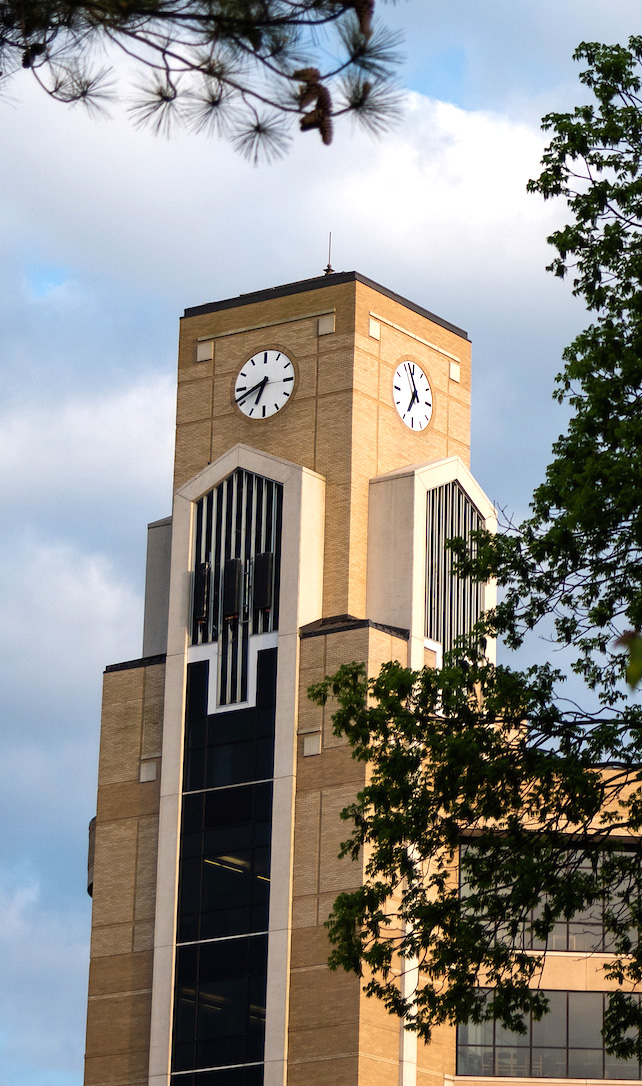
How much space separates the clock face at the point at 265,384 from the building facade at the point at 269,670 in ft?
0.19

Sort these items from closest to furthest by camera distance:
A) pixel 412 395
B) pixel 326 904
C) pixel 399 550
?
pixel 326 904 → pixel 399 550 → pixel 412 395

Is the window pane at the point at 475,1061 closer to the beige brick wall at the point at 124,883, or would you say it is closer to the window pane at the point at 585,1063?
the window pane at the point at 585,1063

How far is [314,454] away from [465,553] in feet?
73.3

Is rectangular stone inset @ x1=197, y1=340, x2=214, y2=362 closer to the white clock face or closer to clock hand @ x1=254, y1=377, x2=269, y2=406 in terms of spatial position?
clock hand @ x1=254, y1=377, x2=269, y2=406

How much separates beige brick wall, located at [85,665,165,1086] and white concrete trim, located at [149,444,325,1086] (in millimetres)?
Answer: 634

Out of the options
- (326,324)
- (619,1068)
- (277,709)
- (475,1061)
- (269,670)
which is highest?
(326,324)

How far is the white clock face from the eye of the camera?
5306 cm

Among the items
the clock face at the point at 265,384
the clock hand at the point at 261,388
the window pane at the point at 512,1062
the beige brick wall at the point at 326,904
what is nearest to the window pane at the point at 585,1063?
the window pane at the point at 512,1062

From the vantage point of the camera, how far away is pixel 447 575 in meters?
51.8

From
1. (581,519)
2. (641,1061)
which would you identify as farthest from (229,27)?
(641,1061)

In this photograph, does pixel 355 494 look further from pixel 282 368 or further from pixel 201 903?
pixel 201 903

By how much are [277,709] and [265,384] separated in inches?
359

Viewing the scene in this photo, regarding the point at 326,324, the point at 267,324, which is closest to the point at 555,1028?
the point at 326,324

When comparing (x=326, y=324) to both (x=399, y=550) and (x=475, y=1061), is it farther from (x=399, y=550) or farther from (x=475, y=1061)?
(x=475, y=1061)
